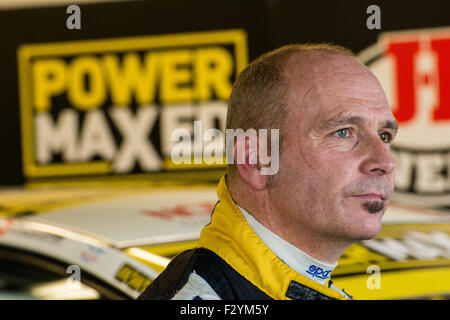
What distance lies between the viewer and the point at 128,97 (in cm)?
508

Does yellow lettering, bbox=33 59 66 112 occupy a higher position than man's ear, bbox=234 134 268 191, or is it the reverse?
man's ear, bbox=234 134 268 191

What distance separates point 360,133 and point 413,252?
807 millimetres

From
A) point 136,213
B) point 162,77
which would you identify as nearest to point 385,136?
point 136,213

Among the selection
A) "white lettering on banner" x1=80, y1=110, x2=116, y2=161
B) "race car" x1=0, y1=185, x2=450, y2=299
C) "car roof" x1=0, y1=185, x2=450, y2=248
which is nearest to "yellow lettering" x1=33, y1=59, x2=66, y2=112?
"white lettering on banner" x1=80, y1=110, x2=116, y2=161

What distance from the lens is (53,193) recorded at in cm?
266

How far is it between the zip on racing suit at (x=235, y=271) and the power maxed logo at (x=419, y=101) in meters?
3.65

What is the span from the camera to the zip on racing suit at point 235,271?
113cm

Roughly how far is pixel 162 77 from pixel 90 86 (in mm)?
486

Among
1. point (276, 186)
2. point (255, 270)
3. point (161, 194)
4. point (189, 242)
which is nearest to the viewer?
point (255, 270)

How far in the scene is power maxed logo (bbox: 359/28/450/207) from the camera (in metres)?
4.80

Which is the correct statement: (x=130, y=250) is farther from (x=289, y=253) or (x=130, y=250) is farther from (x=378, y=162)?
(x=378, y=162)

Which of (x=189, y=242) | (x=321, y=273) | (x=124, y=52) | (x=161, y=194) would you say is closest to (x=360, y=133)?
(x=321, y=273)

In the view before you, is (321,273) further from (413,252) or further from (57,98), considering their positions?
(57,98)

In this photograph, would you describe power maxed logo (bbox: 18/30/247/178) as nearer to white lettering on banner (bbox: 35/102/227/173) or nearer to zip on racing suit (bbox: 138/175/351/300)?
white lettering on banner (bbox: 35/102/227/173)
